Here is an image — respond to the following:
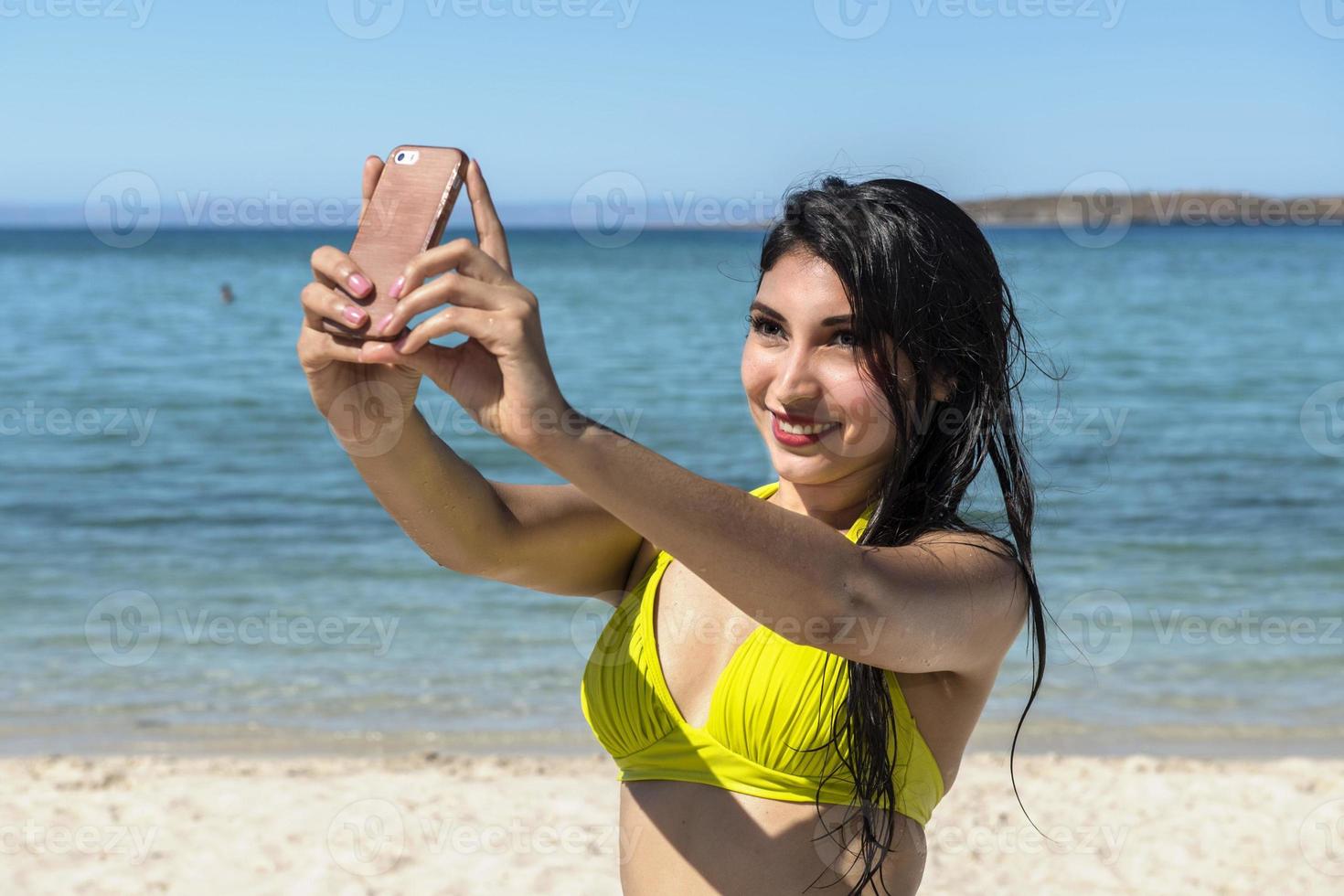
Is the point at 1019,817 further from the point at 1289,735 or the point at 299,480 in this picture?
the point at 299,480

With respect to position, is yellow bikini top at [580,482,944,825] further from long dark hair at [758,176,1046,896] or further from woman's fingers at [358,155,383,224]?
woman's fingers at [358,155,383,224]

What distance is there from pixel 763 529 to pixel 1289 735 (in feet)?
17.7

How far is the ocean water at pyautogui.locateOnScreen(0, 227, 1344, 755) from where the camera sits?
5977 mm

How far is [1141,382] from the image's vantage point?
17531 mm

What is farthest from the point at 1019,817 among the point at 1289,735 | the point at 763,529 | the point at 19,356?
the point at 19,356

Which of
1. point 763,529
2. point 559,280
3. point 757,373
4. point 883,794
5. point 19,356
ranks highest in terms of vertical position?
point 763,529

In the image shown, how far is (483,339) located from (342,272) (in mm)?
213

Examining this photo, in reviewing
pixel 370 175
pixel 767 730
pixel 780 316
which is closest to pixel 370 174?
pixel 370 175

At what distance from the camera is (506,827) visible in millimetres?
4910

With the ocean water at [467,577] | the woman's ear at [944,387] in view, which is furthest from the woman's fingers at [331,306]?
the ocean water at [467,577]

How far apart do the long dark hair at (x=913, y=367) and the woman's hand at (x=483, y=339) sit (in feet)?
2.25

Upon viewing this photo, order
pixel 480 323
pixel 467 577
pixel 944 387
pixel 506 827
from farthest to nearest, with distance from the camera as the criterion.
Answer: pixel 467 577 < pixel 506 827 < pixel 944 387 < pixel 480 323

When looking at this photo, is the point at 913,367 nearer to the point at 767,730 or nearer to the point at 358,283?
the point at 767,730

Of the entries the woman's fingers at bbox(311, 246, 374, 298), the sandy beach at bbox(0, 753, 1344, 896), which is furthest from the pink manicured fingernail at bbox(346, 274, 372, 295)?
the sandy beach at bbox(0, 753, 1344, 896)
